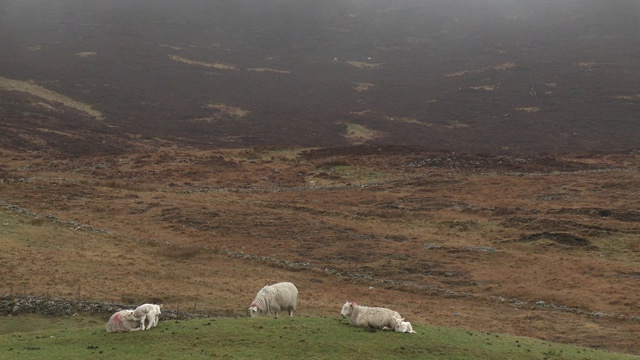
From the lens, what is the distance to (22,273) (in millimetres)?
30828

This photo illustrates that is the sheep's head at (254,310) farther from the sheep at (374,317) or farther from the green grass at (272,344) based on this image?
the sheep at (374,317)

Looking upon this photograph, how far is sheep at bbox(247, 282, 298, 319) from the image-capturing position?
2320 cm

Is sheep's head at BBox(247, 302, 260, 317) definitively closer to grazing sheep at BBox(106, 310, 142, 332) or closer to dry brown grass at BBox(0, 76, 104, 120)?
grazing sheep at BBox(106, 310, 142, 332)

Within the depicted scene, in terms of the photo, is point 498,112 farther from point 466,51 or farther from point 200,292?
point 200,292

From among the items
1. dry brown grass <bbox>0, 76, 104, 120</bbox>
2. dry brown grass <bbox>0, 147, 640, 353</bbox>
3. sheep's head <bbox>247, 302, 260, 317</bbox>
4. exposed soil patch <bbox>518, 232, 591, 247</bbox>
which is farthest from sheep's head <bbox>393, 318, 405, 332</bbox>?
dry brown grass <bbox>0, 76, 104, 120</bbox>

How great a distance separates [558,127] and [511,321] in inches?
2880

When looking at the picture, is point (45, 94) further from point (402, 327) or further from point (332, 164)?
point (402, 327)

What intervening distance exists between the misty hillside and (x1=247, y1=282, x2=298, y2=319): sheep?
59.6 metres

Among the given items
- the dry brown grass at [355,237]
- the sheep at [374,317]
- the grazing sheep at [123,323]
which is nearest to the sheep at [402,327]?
the sheep at [374,317]

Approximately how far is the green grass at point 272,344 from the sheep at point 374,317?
1.44ft

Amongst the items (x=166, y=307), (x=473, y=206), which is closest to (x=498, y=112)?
(x=473, y=206)

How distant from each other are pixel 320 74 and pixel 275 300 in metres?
113

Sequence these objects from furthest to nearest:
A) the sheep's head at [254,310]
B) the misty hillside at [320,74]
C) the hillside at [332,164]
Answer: the misty hillside at [320,74] < the hillside at [332,164] < the sheep's head at [254,310]

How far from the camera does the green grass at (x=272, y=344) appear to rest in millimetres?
17719
